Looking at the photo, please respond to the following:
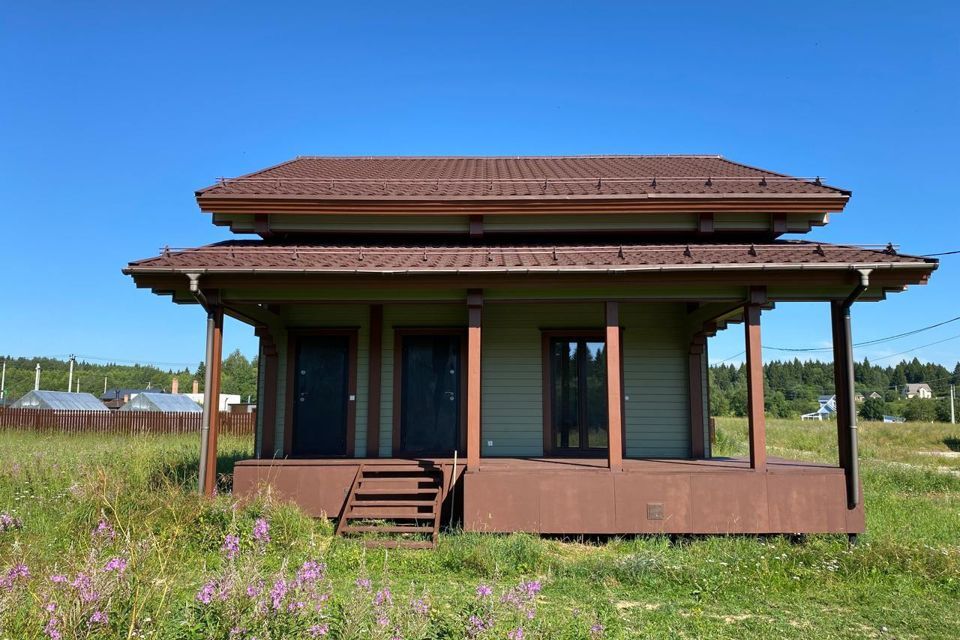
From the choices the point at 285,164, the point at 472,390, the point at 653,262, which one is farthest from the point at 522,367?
the point at 285,164

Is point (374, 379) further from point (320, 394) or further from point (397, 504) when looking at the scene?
point (397, 504)

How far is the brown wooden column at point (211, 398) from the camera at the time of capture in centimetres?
818

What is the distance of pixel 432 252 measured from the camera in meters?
9.03

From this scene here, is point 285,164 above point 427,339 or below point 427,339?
above

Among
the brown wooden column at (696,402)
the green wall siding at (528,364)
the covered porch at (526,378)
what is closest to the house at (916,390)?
the brown wooden column at (696,402)

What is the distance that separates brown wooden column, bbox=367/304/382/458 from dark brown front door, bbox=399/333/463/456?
355 mm

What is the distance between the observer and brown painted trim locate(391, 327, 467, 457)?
10047 mm

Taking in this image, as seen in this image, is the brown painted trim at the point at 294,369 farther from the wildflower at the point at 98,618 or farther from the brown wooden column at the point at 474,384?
the wildflower at the point at 98,618

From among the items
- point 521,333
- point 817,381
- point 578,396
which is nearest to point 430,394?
point 521,333

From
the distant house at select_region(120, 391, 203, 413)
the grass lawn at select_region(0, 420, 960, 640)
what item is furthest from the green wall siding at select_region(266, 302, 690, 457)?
the distant house at select_region(120, 391, 203, 413)

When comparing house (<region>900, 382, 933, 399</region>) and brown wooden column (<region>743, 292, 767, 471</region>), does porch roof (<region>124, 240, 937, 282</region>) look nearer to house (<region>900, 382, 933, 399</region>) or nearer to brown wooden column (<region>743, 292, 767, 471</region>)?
brown wooden column (<region>743, 292, 767, 471</region>)

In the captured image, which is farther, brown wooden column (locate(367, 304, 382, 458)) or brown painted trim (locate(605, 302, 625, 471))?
brown wooden column (locate(367, 304, 382, 458))

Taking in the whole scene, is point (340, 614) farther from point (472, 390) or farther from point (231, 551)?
point (472, 390)

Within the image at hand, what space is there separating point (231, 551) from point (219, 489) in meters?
5.46
